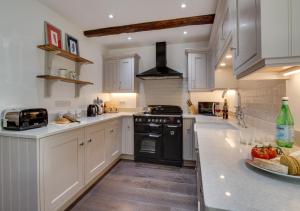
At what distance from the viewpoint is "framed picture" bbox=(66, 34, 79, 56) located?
2.64 m

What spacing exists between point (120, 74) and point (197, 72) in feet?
5.38

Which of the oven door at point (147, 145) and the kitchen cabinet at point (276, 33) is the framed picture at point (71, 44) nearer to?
the oven door at point (147, 145)

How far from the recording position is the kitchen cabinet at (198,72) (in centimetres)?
326

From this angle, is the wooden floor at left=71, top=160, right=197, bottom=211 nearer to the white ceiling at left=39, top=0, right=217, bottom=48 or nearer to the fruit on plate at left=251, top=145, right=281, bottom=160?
the fruit on plate at left=251, top=145, right=281, bottom=160

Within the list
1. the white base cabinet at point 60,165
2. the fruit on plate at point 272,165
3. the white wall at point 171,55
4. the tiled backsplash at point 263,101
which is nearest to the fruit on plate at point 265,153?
the fruit on plate at point 272,165

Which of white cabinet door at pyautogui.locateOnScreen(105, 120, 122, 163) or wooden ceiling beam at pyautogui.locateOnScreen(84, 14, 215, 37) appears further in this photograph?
white cabinet door at pyautogui.locateOnScreen(105, 120, 122, 163)

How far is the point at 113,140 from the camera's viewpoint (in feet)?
10.00

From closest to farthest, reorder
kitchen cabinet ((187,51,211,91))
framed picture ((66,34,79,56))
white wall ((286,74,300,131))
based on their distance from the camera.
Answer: white wall ((286,74,300,131)), framed picture ((66,34,79,56)), kitchen cabinet ((187,51,211,91))

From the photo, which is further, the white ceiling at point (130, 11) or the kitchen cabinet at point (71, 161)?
the white ceiling at point (130, 11)

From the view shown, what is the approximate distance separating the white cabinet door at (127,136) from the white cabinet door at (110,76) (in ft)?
2.67

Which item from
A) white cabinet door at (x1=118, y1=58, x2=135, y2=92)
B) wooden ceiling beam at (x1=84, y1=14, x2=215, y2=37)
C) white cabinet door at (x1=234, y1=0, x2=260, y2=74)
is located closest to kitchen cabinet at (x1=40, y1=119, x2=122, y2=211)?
white cabinet door at (x1=118, y1=58, x2=135, y2=92)

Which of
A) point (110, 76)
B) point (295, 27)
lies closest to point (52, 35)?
point (110, 76)

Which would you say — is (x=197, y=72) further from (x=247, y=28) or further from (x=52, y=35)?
(x=52, y=35)

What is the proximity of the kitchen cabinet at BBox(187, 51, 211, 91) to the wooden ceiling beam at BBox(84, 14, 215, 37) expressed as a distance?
809 mm
